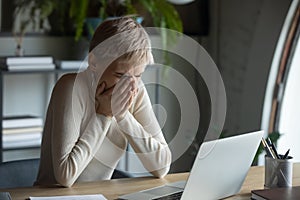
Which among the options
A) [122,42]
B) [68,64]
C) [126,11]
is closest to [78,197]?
[122,42]

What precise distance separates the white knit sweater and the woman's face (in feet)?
0.19

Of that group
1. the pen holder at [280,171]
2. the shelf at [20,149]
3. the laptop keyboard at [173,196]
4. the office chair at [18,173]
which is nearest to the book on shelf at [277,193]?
the pen holder at [280,171]

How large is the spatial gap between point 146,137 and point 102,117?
17 centimetres

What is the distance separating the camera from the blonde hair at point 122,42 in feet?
6.47

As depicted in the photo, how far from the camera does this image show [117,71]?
78.1 inches

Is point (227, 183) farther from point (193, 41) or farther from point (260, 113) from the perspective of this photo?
point (193, 41)

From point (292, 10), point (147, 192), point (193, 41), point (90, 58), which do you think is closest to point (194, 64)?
point (193, 41)

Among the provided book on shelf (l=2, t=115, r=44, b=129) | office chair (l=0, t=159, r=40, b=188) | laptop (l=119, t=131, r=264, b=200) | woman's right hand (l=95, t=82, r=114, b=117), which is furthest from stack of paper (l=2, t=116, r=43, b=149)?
laptop (l=119, t=131, r=264, b=200)

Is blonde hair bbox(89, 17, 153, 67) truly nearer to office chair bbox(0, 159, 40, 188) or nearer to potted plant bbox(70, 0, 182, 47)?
office chair bbox(0, 159, 40, 188)

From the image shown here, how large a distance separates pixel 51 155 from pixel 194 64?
2083 millimetres

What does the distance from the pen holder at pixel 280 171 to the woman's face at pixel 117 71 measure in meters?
0.51

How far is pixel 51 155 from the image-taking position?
2.06 metres

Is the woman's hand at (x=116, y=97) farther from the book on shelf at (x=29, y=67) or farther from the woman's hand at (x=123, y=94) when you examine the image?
the book on shelf at (x=29, y=67)

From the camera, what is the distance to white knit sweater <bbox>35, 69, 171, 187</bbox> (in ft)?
6.23
